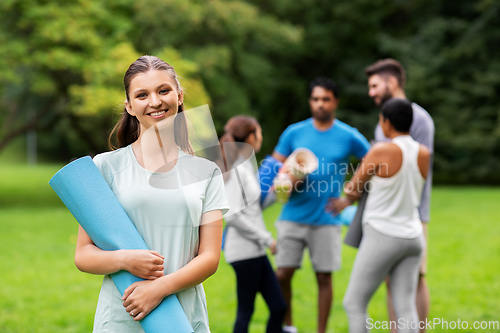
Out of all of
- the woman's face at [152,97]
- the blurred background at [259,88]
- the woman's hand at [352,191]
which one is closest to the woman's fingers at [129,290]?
the woman's face at [152,97]

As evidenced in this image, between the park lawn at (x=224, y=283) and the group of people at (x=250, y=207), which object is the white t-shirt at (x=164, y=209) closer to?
the group of people at (x=250, y=207)

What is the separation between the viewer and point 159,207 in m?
1.48

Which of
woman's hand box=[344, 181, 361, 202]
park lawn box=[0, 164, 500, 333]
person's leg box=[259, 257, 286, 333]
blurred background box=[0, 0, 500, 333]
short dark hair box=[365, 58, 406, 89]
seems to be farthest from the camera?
blurred background box=[0, 0, 500, 333]

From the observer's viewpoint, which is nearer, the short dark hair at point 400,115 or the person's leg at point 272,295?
the short dark hair at point 400,115

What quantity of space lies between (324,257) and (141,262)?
7.75 feet

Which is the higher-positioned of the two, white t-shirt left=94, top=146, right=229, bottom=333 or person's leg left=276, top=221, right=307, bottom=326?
white t-shirt left=94, top=146, right=229, bottom=333

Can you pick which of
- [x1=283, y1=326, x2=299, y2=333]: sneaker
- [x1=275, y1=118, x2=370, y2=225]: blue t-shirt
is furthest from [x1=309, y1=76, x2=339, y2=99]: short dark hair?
[x1=283, y1=326, x2=299, y2=333]: sneaker

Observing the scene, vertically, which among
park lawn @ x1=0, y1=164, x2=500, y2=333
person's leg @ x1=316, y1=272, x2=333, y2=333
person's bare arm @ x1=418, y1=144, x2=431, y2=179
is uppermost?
person's bare arm @ x1=418, y1=144, x2=431, y2=179

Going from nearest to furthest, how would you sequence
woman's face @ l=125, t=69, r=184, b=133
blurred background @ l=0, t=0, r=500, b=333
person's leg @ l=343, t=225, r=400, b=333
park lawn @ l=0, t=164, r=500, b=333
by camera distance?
woman's face @ l=125, t=69, r=184, b=133
person's leg @ l=343, t=225, r=400, b=333
park lawn @ l=0, t=164, r=500, b=333
blurred background @ l=0, t=0, r=500, b=333

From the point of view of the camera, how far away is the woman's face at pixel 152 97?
151 cm

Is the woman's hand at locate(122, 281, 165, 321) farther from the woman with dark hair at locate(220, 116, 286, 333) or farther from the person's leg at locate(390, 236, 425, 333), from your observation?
the person's leg at locate(390, 236, 425, 333)

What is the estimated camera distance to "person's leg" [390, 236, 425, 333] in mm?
2605

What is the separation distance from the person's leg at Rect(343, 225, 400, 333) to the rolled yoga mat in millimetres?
1437

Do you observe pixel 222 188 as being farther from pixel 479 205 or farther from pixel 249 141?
pixel 479 205
